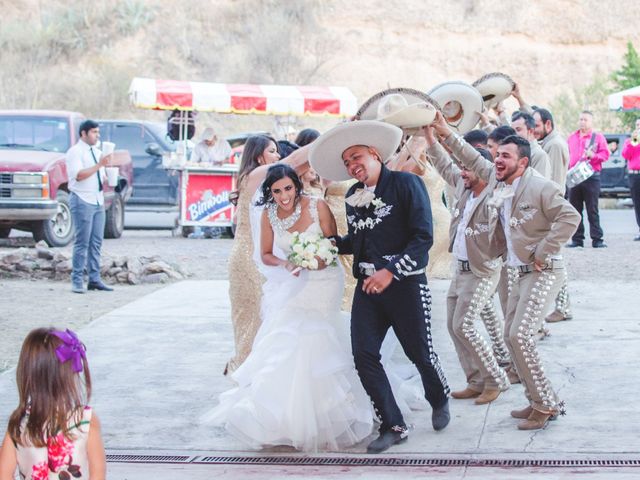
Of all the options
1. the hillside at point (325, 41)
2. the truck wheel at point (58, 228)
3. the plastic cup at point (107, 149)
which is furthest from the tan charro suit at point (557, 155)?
the hillside at point (325, 41)

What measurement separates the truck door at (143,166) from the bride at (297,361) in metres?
15.5

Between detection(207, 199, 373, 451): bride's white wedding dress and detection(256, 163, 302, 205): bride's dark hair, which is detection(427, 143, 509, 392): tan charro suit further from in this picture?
detection(256, 163, 302, 205): bride's dark hair

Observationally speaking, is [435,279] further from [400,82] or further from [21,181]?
[400,82]

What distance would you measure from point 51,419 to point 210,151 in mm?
15954

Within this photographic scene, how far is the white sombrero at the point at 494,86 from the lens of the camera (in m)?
8.61

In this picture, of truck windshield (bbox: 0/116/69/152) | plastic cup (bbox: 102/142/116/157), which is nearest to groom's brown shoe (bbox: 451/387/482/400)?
plastic cup (bbox: 102/142/116/157)

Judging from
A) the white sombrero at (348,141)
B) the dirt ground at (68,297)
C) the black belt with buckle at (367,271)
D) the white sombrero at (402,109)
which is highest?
the white sombrero at (402,109)

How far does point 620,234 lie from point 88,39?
32.0 meters

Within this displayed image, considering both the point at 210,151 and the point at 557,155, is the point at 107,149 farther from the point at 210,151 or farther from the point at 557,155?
the point at 210,151

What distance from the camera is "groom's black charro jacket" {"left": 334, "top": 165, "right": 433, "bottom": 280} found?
6.25 meters

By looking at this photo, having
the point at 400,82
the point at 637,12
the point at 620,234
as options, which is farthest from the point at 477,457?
the point at 637,12

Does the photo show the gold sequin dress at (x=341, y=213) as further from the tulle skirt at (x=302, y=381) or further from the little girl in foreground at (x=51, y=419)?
the little girl in foreground at (x=51, y=419)

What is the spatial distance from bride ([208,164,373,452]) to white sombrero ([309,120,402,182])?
221mm

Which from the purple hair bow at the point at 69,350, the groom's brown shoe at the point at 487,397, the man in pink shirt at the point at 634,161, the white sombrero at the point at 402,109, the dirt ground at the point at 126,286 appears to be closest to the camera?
the purple hair bow at the point at 69,350
